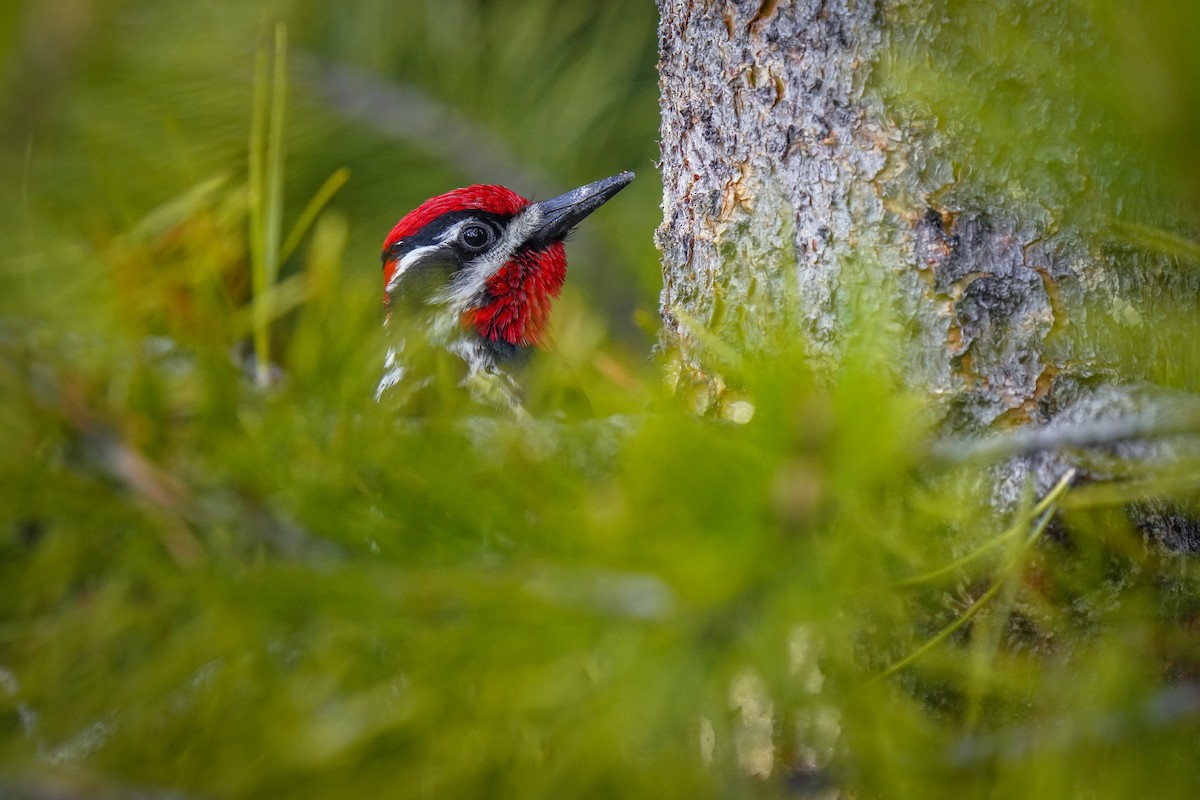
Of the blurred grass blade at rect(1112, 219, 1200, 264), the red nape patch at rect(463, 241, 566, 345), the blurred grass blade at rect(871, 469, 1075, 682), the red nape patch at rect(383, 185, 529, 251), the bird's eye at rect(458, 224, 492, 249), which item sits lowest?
the red nape patch at rect(463, 241, 566, 345)

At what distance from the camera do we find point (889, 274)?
5.21 ft

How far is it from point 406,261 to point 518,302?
45cm

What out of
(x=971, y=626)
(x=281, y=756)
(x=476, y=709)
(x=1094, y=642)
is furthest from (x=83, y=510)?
(x=1094, y=642)

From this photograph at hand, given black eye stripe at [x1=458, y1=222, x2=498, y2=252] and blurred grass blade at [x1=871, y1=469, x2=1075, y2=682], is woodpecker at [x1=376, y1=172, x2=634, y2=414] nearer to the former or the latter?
black eye stripe at [x1=458, y1=222, x2=498, y2=252]

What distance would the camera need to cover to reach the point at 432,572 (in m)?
0.88

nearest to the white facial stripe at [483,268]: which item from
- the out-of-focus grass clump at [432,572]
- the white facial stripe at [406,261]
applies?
the white facial stripe at [406,261]

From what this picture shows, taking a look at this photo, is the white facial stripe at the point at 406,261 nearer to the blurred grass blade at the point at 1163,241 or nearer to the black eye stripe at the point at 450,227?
the black eye stripe at the point at 450,227

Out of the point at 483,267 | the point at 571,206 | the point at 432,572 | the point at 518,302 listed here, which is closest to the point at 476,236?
the point at 483,267

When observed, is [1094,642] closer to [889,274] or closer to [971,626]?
[971,626]

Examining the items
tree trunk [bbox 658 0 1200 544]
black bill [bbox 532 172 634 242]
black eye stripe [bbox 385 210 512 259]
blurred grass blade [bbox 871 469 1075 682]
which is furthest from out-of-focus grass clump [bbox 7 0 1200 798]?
black eye stripe [bbox 385 210 512 259]

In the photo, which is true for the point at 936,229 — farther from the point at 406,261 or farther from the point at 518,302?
the point at 406,261

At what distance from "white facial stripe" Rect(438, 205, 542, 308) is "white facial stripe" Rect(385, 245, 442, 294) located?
13 centimetres

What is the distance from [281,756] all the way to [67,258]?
24.1 inches

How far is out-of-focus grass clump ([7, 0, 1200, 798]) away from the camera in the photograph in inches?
31.2
